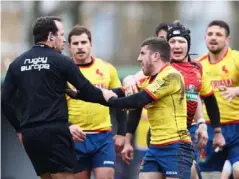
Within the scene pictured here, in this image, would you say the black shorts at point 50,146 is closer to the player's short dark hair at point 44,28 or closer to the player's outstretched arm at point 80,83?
the player's outstretched arm at point 80,83

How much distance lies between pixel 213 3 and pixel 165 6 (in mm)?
2371

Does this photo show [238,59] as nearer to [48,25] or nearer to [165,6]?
[48,25]

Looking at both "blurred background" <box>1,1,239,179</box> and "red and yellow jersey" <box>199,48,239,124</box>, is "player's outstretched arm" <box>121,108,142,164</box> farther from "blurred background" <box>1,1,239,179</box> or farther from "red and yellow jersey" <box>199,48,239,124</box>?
"blurred background" <box>1,1,239,179</box>

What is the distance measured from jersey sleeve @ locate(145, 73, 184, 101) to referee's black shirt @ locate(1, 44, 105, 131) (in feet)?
1.80

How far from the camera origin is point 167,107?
41.3 feet

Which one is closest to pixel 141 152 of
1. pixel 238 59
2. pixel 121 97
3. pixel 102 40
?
pixel 238 59

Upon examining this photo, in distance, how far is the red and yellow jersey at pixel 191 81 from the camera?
1379 cm

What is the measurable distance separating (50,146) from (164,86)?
1335mm

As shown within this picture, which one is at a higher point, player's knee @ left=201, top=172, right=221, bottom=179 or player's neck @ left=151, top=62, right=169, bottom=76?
player's neck @ left=151, top=62, right=169, bottom=76

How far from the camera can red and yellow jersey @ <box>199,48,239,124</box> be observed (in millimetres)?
15305

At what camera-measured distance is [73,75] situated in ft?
40.8

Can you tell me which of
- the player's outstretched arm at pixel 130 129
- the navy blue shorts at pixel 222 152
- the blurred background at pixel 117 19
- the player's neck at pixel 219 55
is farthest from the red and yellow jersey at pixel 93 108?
the blurred background at pixel 117 19

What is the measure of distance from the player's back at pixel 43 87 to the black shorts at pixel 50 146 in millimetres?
88

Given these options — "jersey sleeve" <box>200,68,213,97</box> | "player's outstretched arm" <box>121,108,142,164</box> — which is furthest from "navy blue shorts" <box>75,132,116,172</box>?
"jersey sleeve" <box>200,68,213,97</box>
